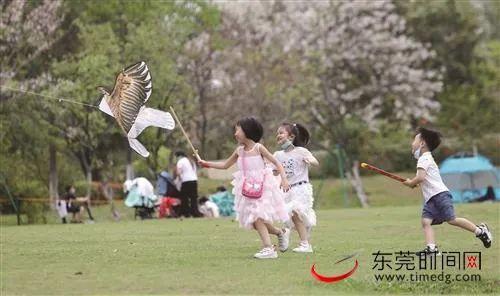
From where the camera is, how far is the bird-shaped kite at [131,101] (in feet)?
38.7

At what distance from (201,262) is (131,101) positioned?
2.40m

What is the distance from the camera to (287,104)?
38375 millimetres

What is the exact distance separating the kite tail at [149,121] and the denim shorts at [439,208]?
3.36 metres

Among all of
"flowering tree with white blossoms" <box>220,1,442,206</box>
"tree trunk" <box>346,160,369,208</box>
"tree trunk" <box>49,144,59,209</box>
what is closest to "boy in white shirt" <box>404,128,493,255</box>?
"tree trunk" <box>49,144,59,209</box>

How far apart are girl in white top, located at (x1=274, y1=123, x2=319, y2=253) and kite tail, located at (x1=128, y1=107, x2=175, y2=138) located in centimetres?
154

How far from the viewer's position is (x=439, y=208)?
448 inches

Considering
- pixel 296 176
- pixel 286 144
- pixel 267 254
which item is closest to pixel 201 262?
pixel 267 254

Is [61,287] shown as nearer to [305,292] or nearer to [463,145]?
[305,292]

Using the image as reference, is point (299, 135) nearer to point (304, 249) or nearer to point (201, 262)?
point (304, 249)

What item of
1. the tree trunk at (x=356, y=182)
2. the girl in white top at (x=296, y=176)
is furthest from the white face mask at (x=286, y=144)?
the tree trunk at (x=356, y=182)

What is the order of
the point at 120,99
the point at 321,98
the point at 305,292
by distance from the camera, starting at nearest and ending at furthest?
the point at 305,292, the point at 120,99, the point at 321,98

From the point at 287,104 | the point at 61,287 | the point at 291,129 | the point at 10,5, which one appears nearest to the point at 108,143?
the point at 287,104

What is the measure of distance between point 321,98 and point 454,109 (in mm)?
7922

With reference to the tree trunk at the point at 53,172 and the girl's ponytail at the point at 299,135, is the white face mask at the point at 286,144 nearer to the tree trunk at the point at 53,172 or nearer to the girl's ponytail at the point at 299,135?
the girl's ponytail at the point at 299,135
